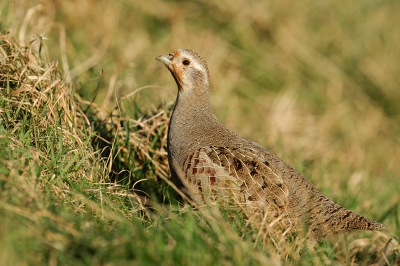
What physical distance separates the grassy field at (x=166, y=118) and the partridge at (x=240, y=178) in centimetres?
16

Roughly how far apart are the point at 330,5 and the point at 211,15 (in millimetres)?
1955

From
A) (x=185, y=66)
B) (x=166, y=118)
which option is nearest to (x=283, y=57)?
(x=166, y=118)

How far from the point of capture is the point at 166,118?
503 centimetres

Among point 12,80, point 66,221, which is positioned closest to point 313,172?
point 12,80

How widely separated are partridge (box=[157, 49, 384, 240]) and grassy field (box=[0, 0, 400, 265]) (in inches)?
6.3

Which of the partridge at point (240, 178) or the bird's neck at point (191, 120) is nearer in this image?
the partridge at point (240, 178)

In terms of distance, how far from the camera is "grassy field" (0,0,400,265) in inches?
120

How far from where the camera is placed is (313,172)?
19.6ft

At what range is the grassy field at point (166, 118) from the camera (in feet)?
10.00

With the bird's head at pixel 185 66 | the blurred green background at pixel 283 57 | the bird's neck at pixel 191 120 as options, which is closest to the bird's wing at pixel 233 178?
the bird's neck at pixel 191 120

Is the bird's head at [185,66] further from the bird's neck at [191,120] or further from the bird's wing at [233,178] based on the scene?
the bird's wing at [233,178]

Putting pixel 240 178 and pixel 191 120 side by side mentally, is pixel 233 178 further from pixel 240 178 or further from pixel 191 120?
pixel 191 120

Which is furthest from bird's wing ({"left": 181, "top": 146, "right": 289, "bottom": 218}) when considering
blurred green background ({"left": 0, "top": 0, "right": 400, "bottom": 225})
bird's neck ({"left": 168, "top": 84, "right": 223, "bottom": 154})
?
blurred green background ({"left": 0, "top": 0, "right": 400, "bottom": 225})

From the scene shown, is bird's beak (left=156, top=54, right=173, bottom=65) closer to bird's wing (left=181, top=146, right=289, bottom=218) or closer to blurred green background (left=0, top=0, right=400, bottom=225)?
bird's wing (left=181, top=146, right=289, bottom=218)
